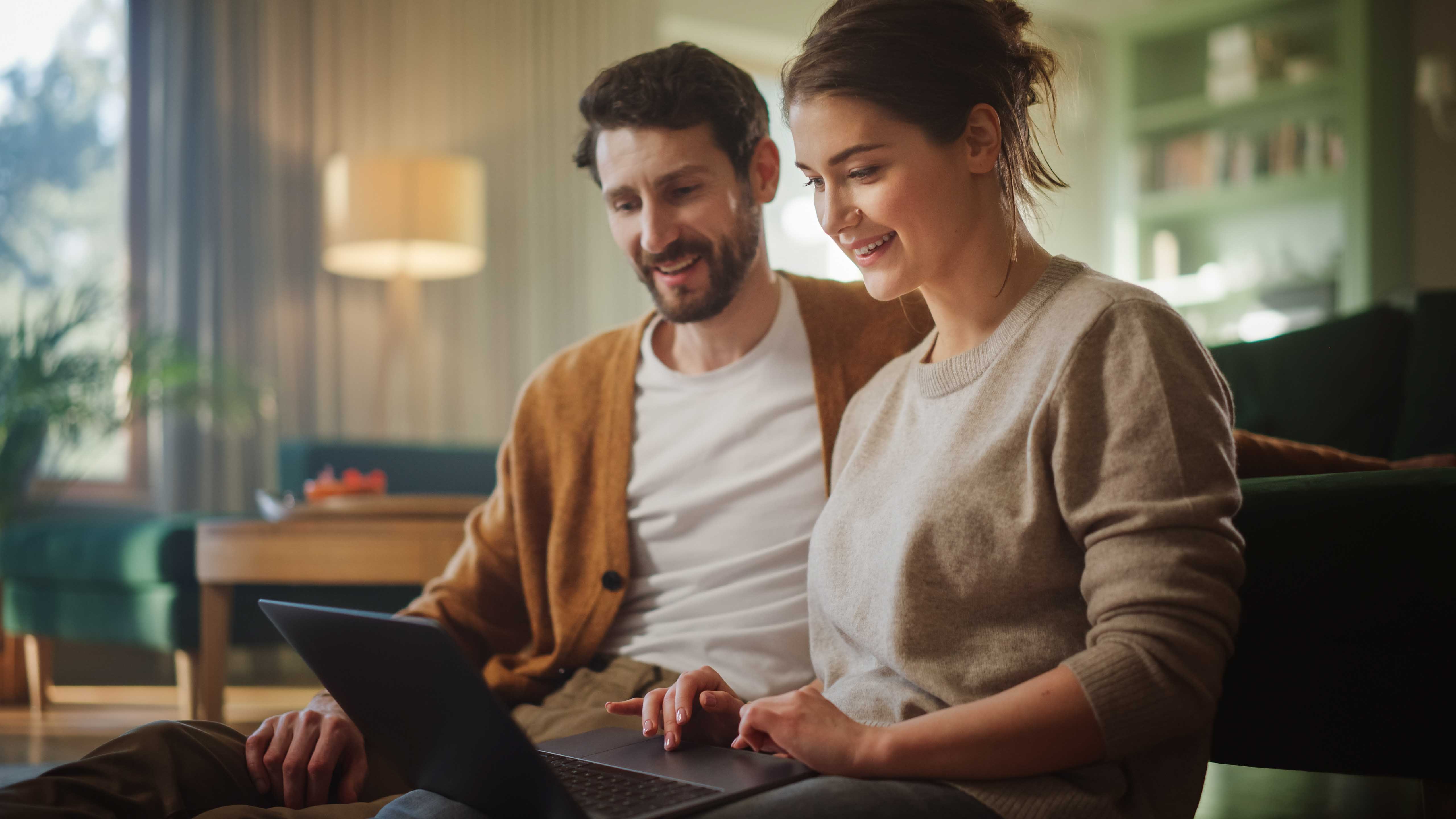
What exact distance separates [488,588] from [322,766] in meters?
0.40

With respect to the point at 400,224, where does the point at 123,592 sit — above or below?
below

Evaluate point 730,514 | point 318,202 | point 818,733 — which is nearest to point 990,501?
point 818,733

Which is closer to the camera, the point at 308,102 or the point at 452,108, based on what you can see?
the point at 308,102

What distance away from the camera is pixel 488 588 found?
55.1 inches

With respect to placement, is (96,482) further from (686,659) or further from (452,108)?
(686,659)

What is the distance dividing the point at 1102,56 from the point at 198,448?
473cm

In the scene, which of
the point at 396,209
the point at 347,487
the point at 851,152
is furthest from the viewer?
the point at 396,209

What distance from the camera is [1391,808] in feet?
5.26

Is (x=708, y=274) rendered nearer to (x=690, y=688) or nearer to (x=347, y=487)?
(x=690, y=688)

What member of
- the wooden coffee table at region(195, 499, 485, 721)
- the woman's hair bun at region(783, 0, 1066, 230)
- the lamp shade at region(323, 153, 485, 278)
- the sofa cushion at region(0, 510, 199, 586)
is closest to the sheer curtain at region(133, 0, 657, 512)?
the lamp shade at region(323, 153, 485, 278)

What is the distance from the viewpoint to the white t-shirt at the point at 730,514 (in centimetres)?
123

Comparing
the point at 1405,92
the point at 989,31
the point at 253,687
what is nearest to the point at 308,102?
the point at 253,687

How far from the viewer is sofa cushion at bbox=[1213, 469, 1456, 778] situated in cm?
96

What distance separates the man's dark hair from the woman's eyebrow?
47 centimetres
